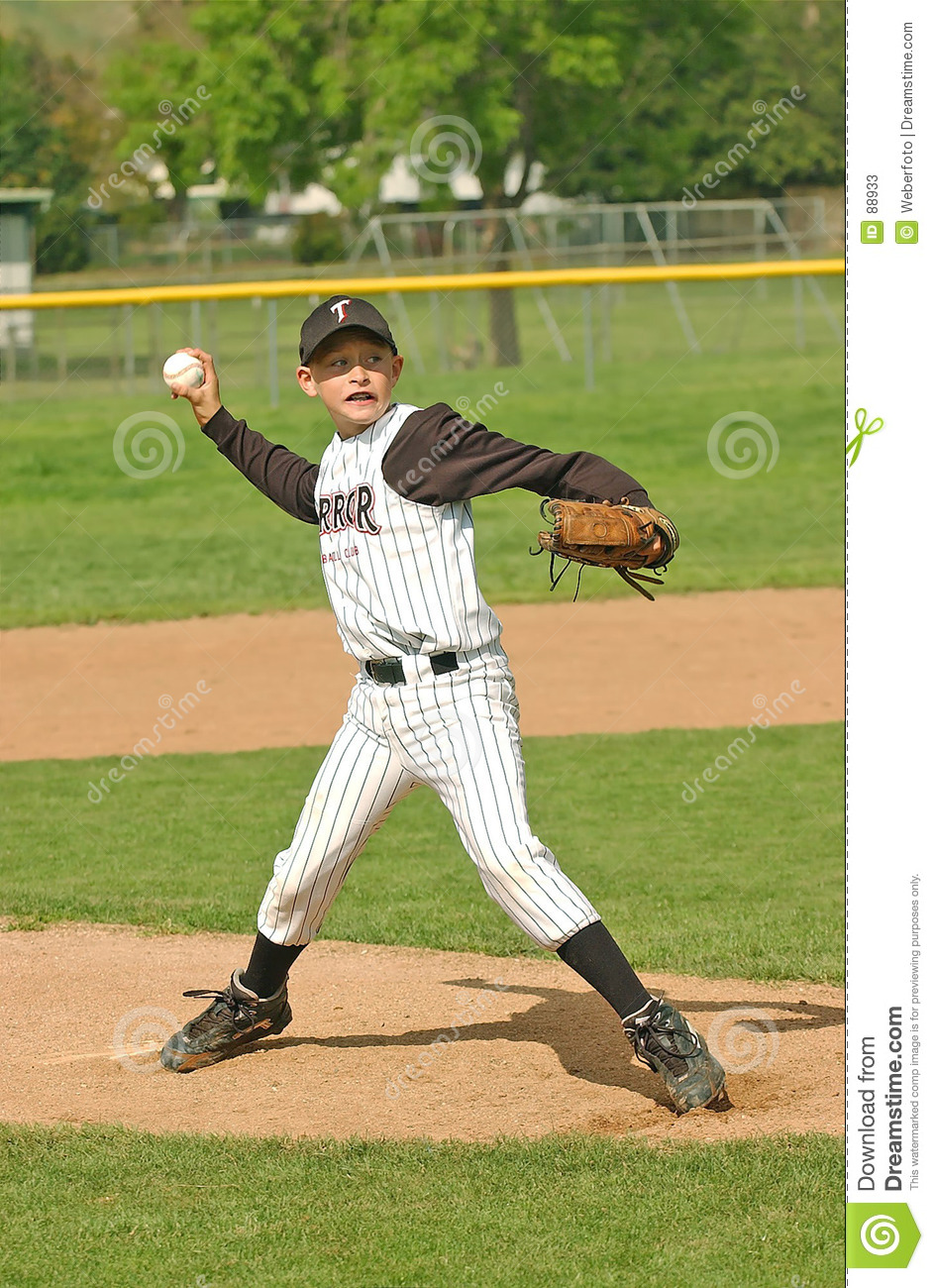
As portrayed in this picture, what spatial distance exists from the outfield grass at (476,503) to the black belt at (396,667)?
24.0 ft

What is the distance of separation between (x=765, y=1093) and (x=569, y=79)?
26.2 m

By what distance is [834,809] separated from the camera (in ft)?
22.7

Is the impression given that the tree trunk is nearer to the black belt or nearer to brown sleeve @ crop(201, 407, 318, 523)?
brown sleeve @ crop(201, 407, 318, 523)

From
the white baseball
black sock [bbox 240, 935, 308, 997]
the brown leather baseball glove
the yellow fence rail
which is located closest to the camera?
the brown leather baseball glove

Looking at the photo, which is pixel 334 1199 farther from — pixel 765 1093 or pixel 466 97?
pixel 466 97

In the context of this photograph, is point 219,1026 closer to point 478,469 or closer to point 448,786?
point 448,786

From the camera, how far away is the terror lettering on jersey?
3.79 m

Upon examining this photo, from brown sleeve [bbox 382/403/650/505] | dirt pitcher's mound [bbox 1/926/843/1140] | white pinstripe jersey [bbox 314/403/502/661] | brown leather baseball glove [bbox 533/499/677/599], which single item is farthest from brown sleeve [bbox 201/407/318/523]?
dirt pitcher's mound [bbox 1/926/843/1140]

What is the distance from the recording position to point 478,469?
366cm

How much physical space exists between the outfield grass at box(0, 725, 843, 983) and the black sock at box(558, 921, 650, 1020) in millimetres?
1309

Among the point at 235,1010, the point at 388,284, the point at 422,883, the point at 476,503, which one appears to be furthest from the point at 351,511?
the point at 476,503

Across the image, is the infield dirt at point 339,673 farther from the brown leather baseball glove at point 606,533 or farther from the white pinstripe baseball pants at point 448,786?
the brown leather baseball glove at point 606,533

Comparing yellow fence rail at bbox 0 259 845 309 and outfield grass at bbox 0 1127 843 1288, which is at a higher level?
yellow fence rail at bbox 0 259 845 309

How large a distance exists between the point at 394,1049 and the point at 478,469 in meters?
1.62
